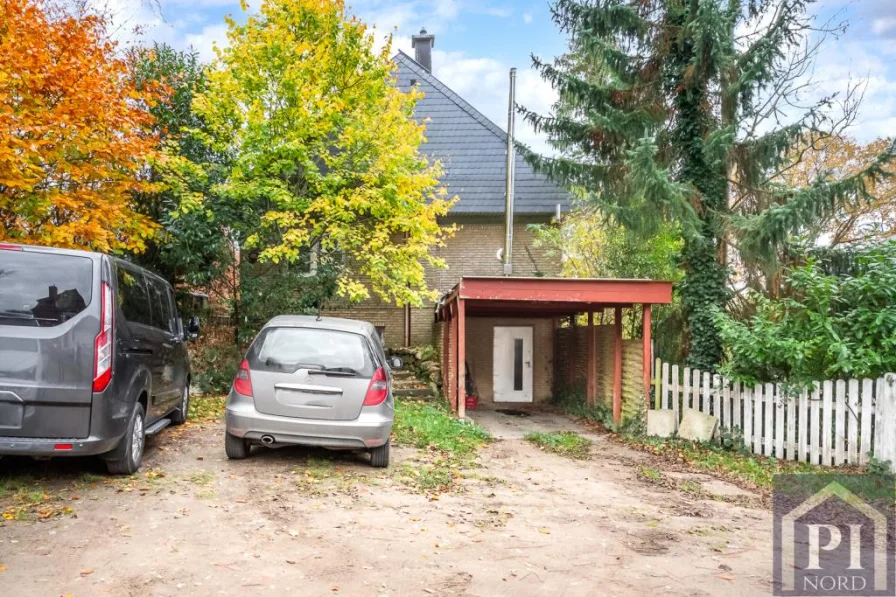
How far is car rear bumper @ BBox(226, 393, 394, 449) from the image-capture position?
664 cm

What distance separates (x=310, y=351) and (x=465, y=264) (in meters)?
11.4

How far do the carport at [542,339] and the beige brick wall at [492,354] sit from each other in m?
0.03

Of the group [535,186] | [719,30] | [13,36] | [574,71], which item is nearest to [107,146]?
[13,36]

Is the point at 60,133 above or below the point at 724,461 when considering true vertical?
above

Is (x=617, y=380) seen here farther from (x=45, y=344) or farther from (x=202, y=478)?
(x=45, y=344)

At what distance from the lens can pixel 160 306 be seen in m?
7.56

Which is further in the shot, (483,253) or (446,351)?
(483,253)

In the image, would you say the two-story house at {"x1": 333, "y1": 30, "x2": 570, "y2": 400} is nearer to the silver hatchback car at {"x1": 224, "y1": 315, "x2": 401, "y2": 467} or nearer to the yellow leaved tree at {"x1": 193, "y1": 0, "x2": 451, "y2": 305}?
the yellow leaved tree at {"x1": 193, "y1": 0, "x2": 451, "y2": 305}

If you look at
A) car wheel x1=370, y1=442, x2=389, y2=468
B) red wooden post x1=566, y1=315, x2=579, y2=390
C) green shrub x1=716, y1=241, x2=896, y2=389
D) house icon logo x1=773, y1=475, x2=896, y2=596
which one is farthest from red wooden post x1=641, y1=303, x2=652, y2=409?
car wheel x1=370, y1=442, x2=389, y2=468

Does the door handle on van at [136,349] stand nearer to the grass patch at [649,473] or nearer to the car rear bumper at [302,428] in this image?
the car rear bumper at [302,428]

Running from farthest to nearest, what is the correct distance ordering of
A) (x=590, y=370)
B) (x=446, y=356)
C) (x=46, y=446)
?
1. (x=446, y=356)
2. (x=590, y=370)
3. (x=46, y=446)

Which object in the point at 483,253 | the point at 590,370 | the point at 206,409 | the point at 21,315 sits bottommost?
the point at 206,409

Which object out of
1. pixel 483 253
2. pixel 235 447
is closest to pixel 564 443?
pixel 235 447

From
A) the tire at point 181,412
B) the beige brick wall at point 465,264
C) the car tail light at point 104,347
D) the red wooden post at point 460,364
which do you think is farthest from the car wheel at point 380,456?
the beige brick wall at point 465,264
